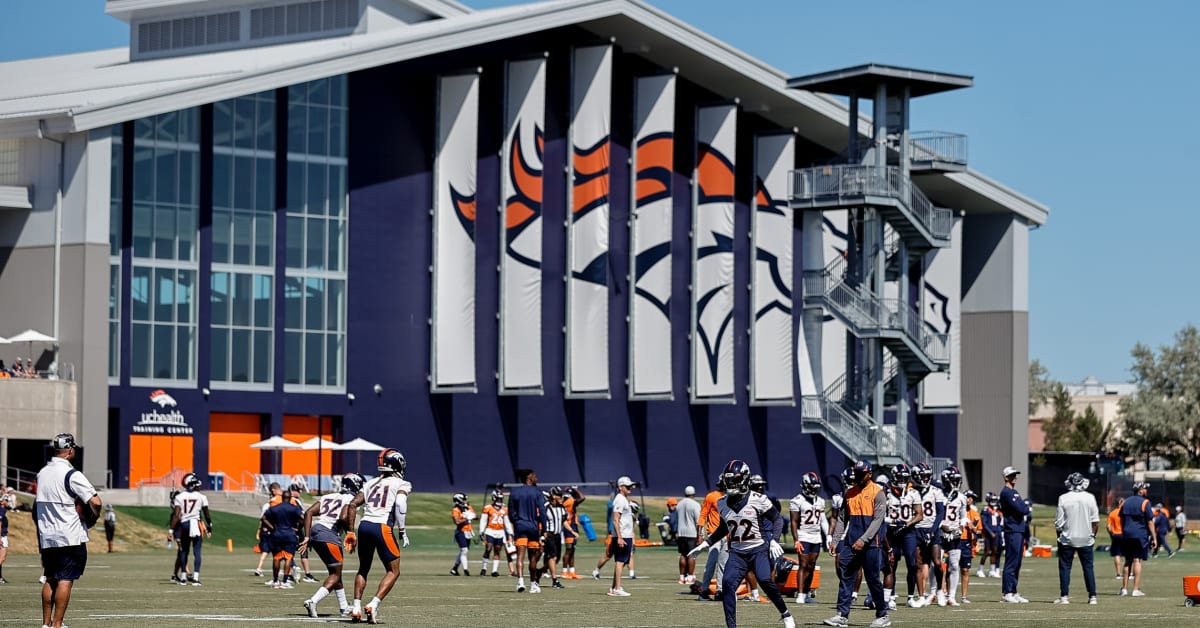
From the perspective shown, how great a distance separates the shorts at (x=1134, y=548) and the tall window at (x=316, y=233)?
43.6m

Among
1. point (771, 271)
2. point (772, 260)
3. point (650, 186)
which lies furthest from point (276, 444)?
point (772, 260)

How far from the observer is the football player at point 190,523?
35.5 meters

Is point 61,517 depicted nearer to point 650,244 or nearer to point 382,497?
point 382,497

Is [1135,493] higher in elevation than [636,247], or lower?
lower

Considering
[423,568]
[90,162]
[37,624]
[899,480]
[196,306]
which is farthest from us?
[196,306]

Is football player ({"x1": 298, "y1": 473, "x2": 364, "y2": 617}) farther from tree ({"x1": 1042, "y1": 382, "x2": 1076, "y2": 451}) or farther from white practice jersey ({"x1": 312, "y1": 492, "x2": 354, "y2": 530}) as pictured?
tree ({"x1": 1042, "y1": 382, "x2": 1076, "y2": 451})

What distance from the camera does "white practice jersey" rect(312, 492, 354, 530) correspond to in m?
27.2

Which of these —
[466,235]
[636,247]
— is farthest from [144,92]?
[636,247]

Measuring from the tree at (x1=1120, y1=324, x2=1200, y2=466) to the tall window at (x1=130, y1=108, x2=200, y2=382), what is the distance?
75996 millimetres

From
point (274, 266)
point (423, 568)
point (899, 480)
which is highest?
point (274, 266)

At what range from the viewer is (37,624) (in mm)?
23625

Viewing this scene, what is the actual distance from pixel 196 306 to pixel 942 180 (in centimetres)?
3563

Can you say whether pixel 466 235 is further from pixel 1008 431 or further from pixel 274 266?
pixel 1008 431

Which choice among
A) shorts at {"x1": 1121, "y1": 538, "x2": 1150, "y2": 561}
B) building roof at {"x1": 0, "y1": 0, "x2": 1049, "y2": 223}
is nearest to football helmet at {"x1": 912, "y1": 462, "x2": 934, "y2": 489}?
shorts at {"x1": 1121, "y1": 538, "x2": 1150, "y2": 561}
